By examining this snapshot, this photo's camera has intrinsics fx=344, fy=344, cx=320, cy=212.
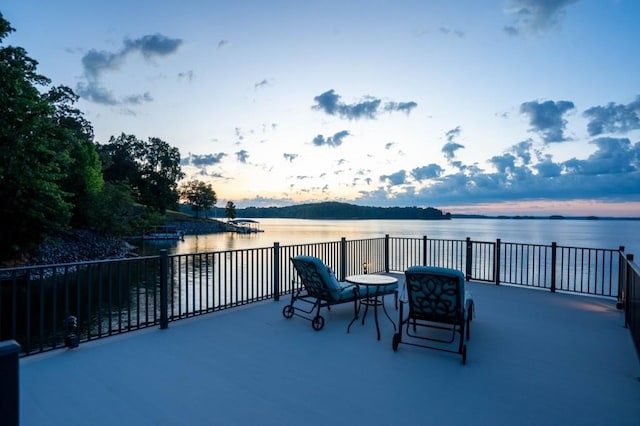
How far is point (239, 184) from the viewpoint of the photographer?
37.0m

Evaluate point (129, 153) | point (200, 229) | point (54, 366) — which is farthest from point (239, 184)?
point (200, 229)

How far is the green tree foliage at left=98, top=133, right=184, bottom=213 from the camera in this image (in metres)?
51.6

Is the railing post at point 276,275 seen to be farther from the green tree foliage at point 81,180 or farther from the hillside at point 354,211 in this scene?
the hillside at point 354,211

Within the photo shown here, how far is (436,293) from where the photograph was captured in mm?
3881

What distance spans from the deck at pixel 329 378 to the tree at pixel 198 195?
8029 centimetres

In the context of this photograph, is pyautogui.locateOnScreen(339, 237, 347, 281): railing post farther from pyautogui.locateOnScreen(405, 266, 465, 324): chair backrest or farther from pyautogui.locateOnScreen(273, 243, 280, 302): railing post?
pyautogui.locateOnScreen(405, 266, 465, 324): chair backrest

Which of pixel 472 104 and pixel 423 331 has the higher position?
pixel 472 104

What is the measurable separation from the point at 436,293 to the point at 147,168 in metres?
57.3

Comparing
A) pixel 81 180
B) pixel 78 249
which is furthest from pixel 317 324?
pixel 81 180

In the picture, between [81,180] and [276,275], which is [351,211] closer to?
[81,180]

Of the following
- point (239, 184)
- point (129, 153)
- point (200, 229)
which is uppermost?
point (129, 153)

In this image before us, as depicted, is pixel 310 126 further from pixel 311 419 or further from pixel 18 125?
pixel 311 419

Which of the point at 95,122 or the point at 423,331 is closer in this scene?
the point at 423,331

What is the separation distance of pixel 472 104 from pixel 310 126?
7.19 m
